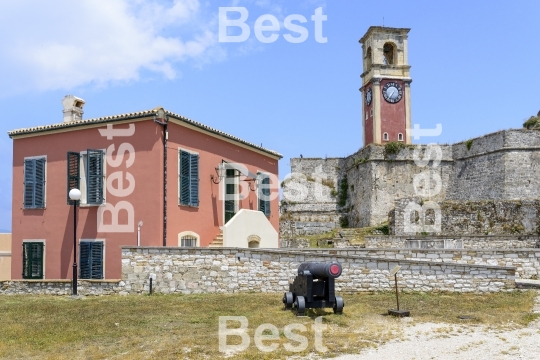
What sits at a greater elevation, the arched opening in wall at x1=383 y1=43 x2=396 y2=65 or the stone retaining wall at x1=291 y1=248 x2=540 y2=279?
the arched opening in wall at x1=383 y1=43 x2=396 y2=65

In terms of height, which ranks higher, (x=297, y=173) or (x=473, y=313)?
(x=297, y=173)

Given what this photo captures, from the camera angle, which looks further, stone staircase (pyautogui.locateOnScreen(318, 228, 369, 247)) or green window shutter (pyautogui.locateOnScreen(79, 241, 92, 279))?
stone staircase (pyautogui.locateOnScreen(318, 228, 369, 247))

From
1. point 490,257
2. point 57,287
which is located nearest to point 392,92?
point 490,257

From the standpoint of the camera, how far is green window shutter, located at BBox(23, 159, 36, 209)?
17.8 metres

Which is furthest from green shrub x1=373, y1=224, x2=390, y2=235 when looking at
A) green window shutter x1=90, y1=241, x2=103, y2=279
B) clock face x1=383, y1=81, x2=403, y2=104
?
green window shutter x1=90, y1=241, x2=103, y2=279

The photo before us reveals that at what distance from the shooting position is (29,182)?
17.9m

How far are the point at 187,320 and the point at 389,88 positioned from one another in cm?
3479

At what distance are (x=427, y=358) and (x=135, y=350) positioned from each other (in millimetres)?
4304

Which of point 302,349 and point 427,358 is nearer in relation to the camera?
point 427,358

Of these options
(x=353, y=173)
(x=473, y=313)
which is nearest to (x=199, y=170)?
(x=473, y=313)

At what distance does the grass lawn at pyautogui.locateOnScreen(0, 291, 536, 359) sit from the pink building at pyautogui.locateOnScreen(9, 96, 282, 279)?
2.29 metres

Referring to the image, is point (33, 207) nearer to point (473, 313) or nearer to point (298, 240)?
point (473, 313)

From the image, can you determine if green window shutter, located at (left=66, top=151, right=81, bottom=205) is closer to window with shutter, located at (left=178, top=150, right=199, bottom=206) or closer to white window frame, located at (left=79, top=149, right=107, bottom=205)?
white window frame, located at (left=79, top=149, right=107, bottom=205)

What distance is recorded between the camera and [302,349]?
838 centimetres
